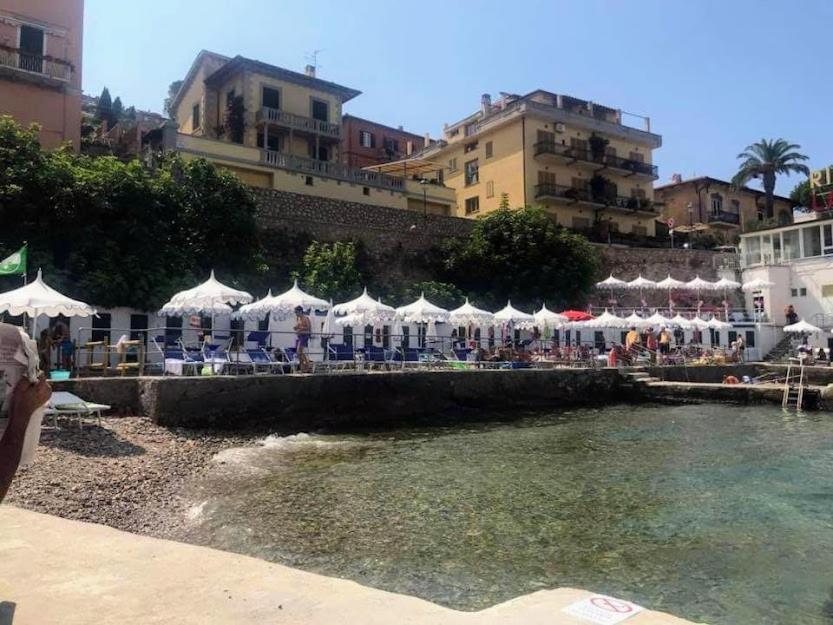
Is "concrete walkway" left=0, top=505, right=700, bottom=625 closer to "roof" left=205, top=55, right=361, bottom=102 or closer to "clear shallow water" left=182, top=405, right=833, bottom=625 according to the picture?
"clear shallow water" left=182, top=405, right=833, bottom=625

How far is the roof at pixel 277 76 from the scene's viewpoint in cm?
3609

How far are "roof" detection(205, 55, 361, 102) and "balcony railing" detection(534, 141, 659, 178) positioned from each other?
1337 centimetres

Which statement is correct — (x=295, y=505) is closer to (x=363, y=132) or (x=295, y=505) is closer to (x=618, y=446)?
(x=618, y=446)

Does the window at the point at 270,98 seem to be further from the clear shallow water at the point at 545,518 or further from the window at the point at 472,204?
the clear shallow water at the point at 545,518

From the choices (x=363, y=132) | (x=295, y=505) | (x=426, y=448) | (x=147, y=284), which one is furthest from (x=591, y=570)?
(x=363, y=132)

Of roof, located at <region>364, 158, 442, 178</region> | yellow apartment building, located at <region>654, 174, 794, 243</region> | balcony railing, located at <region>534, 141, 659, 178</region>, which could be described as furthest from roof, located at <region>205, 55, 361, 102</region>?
yellow apartment building, located at <region>654, 174, 794, 243</region>

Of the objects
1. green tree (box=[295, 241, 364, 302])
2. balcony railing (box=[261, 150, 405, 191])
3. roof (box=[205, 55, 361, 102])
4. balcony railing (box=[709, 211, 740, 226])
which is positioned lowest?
green tree (box=[295, 241, 364, 302])

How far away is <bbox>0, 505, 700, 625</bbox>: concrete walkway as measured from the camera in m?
3.72

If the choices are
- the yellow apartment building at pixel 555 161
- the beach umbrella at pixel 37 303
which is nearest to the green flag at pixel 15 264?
the beach umbrella at pixel 37 303

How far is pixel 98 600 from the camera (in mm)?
3920

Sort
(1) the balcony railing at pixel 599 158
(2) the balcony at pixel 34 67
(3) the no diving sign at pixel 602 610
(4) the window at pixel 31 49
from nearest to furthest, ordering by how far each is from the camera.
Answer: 1. (3) the no diving sign at pixel 602 610
2. (2) the balcony at pixel 34 67
3. (4) the window at pixel 31 49
4. (1) the balcony railing at pixel 599 158

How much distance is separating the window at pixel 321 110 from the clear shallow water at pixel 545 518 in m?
27.6

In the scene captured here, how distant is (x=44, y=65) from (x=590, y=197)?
34504 mm

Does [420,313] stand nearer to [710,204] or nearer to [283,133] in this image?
[283,133]
